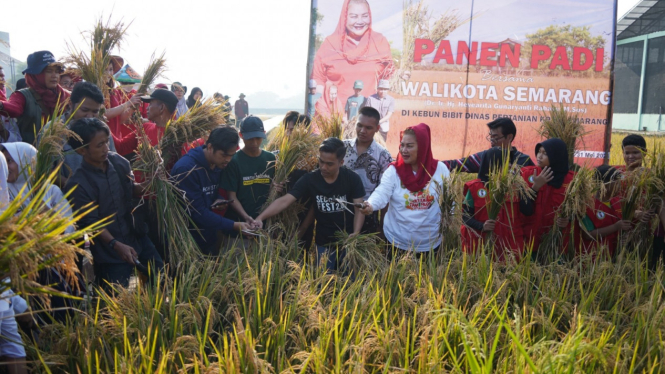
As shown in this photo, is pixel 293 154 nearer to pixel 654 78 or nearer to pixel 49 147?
pixel 49 147

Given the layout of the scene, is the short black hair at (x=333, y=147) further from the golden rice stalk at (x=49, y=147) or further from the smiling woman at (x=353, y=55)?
the smiling woman at (x=353, y=55)

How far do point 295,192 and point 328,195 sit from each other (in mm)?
238

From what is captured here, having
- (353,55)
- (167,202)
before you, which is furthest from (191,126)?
(353,55)

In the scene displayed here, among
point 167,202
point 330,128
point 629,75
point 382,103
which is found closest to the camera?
point 167,202

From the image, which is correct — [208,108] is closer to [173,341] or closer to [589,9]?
[173,341]

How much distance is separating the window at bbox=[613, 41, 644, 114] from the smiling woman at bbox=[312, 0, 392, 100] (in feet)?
63.0

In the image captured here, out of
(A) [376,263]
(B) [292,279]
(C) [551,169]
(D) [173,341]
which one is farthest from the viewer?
(C) [551,169]

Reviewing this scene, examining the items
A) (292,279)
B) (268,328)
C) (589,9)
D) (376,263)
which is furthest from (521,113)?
(268,328)

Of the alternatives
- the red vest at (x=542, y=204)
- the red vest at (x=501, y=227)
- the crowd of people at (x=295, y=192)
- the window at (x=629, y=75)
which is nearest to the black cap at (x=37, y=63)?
the crowd of people at (x=295, y=192)

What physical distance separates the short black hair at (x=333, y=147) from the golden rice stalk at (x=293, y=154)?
37cm

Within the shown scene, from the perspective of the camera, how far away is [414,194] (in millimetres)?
4066

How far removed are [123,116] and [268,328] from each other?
2.61m

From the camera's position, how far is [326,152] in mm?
4062

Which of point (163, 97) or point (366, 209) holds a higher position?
point (163, 97)
